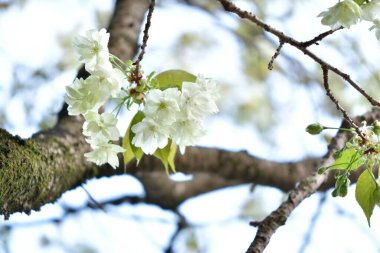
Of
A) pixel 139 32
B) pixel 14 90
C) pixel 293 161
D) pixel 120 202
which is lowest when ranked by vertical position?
pixel 120 202

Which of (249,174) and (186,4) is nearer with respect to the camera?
(249,174)

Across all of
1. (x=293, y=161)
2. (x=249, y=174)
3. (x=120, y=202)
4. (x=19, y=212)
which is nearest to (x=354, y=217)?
(x=293, y=161)

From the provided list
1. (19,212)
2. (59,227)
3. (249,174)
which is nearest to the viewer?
(19,212)

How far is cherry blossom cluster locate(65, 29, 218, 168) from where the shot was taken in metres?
0.94

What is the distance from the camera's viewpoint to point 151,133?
0.97m

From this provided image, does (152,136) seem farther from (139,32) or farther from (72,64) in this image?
(72,64)

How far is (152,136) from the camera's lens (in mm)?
967

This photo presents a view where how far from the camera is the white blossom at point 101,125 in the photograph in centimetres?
99

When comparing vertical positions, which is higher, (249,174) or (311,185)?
(249,174)

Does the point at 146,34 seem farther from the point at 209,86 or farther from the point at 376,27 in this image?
the point at 376,27

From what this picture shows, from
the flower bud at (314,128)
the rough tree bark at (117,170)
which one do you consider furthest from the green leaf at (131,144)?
the flower bud at (314,128)

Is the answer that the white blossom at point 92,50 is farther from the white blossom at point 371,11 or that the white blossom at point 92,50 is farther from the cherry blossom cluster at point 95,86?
the white blossom at point 371,11

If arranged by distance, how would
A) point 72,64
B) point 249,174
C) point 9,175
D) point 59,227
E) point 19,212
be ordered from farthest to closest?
point 72,64 < point 59,227 < point 249,174 < point 19,212 < point 9,175

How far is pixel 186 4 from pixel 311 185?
5.47ft
